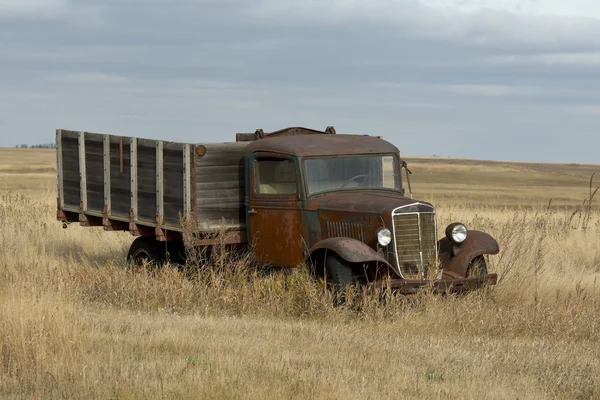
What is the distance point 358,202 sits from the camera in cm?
1073

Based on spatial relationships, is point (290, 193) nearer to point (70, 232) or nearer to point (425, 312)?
point (425, 312)

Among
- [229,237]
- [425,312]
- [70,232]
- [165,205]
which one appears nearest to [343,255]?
[425,312]

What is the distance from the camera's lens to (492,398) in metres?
6.61

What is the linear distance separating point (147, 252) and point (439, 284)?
15.9 ft

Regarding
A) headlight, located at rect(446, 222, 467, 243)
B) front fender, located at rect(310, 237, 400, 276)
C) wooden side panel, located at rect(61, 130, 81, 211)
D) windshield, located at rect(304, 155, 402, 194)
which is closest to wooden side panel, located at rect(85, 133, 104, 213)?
wooden side panel, located at rect(61, 130, 81, 211)

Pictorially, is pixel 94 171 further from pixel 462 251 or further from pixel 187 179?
pixel 462 251

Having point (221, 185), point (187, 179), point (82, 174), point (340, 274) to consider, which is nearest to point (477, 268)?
point (340, 274)

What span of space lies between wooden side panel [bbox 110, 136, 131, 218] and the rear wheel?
4.99 meters

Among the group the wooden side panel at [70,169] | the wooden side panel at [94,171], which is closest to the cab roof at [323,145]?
the wooden side panel at [94,171]

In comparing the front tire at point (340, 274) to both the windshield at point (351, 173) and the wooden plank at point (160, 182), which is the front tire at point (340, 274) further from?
the wooden plank at point (160, 182)

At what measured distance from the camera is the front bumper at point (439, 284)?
1005 cm

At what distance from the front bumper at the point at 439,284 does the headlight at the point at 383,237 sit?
446mm

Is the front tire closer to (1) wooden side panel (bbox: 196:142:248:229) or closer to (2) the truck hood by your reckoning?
(2) the truck hood

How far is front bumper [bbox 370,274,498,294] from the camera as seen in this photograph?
10.0m
